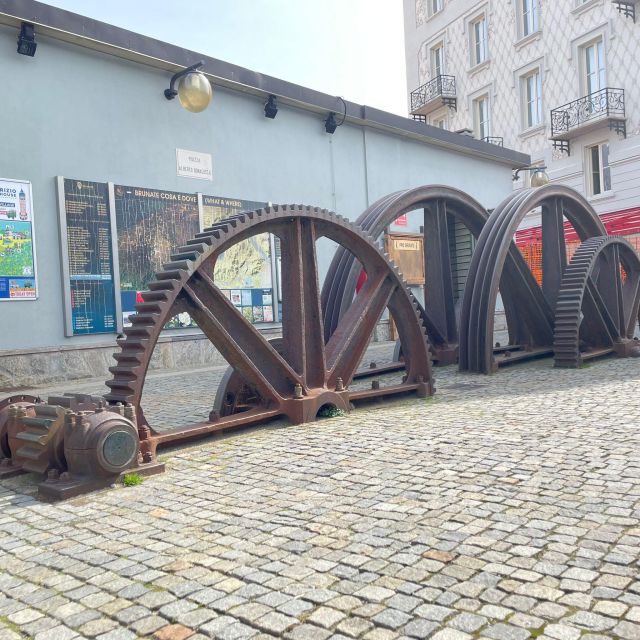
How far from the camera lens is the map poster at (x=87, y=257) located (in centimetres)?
1023

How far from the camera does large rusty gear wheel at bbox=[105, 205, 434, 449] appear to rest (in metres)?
4.98

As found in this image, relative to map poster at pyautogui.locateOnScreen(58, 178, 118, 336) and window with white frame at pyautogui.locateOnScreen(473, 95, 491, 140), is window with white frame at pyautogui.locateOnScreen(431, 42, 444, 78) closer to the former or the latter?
window with white frame at pyautogui.locateOnScreen(473, 95, 491, 140)

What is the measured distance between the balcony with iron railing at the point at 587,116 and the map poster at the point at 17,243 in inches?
714

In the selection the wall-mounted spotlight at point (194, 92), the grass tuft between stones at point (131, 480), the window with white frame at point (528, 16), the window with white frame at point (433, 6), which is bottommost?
the grass tuft between stones at point (131, 480)

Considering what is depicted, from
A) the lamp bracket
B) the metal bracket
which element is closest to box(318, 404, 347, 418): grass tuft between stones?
the lamp bracket

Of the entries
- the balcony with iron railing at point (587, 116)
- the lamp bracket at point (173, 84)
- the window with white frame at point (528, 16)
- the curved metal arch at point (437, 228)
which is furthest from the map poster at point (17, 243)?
the window with white frame at point (528, 16)

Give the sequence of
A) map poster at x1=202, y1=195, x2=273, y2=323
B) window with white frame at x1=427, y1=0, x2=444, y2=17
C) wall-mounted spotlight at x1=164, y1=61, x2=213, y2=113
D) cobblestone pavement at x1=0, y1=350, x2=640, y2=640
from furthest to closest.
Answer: window with white frame at x1=427, y1=0, x2=444, y2=17, map poster at x1=202, y1=195, x2=273, y2=323, wall-mounted spotlight at x1=164, y1=61, x2=213, y2=113, cobblestone pavement at x1=0, y1=350, x2=640, y2=640

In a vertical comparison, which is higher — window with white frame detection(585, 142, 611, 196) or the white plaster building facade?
the white plaster building facade

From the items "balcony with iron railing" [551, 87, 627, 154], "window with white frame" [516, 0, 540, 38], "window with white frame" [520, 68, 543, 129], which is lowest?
"balcony with iron railing" [551, 87, 627, 154]

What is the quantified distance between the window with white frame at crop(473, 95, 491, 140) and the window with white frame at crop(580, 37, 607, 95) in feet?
14.3

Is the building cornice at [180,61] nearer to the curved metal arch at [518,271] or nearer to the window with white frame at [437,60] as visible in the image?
the curved metal arch at [518,271]

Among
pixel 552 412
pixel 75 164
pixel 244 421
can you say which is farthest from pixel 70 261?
pixel 552 412

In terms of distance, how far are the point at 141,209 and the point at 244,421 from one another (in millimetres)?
6432

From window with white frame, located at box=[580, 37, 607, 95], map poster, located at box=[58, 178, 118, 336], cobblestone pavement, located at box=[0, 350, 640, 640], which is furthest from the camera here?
window with white frame, located at box=[580, 37, 607, 95]
